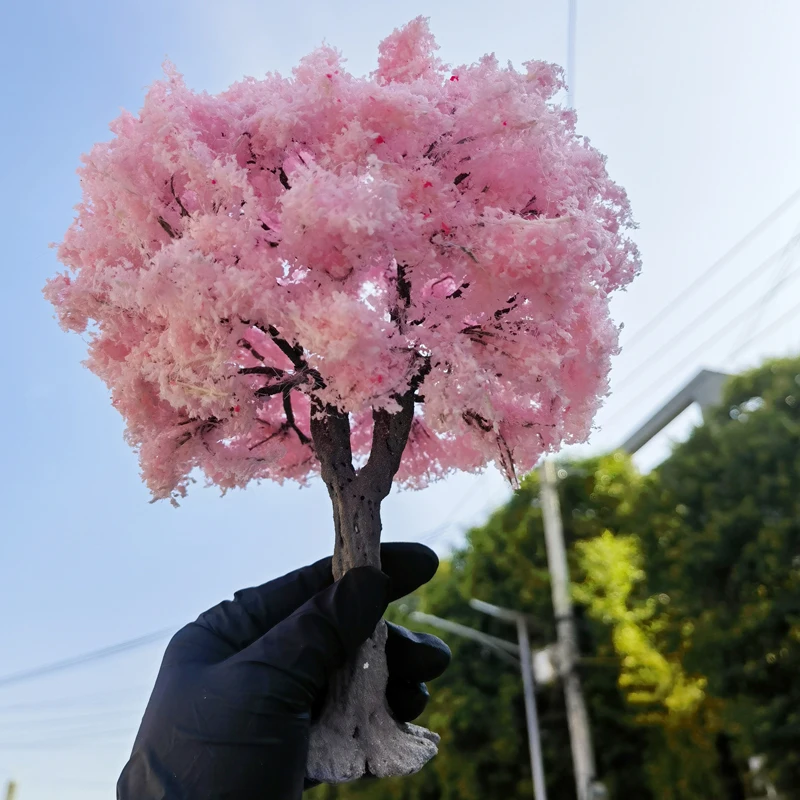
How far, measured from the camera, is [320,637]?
100 inches

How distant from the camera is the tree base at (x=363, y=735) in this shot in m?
2.51

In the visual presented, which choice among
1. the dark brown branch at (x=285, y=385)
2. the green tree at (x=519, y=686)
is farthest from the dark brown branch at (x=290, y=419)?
the green tree at (x=519, y=686)

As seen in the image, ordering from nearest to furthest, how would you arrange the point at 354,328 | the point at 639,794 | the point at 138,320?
the point at 354,328 < the point at 138,320 < the point at 639,794

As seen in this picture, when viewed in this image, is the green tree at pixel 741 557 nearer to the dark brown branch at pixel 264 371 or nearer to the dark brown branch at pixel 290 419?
the dark brown branch at pixel 290 419

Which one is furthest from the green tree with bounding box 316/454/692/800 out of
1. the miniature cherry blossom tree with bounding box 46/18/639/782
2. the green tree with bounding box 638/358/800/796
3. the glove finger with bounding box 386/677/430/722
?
the miniature cherry blossom tree with bounding box 46/18/639/782

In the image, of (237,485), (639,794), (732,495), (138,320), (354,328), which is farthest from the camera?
(639,794)

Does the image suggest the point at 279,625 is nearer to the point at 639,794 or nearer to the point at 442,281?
the point at 442,281

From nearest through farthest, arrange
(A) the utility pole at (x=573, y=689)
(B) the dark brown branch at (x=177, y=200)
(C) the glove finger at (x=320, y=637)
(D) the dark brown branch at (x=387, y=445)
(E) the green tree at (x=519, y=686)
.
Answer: (C) the glove finger at (x=320, y=637)
(B) the dark brown branch at (x=177, y=200)
(D) the dark brown branch at (x=387, y=445)
(A) the utility pole at (x=573, y=689)
(E) the green tree at (x=519, y=686)

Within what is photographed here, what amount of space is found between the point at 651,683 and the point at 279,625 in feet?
38.7

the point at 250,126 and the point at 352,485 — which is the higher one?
the point at 250,126

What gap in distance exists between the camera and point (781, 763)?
10180 millimetres

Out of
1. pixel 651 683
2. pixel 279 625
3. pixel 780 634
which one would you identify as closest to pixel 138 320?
pixel 279 625

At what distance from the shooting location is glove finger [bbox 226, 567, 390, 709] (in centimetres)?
248

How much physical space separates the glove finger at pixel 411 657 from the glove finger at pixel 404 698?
0.02m
